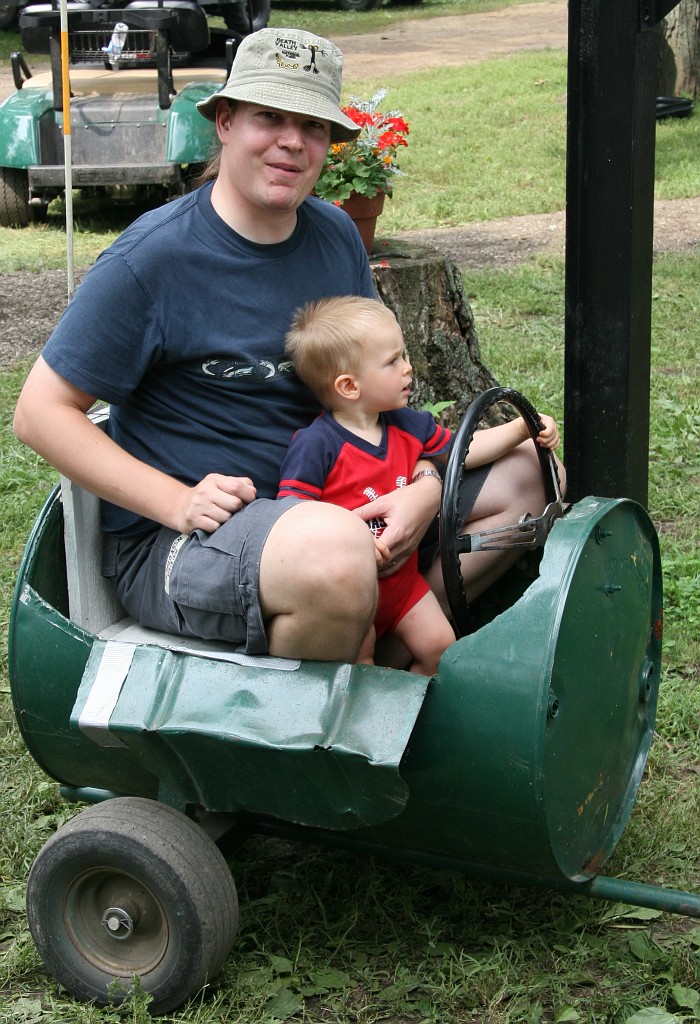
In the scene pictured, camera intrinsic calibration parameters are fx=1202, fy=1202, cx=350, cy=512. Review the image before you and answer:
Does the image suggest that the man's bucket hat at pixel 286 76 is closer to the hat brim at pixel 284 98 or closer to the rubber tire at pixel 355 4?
the hat brim at pixel 284 98

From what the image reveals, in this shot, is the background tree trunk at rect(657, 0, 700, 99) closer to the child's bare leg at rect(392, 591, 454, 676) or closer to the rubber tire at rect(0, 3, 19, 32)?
the child's bare leg at rect(392, 591, 454, 676)

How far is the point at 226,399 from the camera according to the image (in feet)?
7.28

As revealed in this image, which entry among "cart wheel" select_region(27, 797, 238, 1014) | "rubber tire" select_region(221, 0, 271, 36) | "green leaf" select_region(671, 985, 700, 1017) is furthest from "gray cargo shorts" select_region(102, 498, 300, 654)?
"rubber tire" select_region(221, 0, 271, 36)

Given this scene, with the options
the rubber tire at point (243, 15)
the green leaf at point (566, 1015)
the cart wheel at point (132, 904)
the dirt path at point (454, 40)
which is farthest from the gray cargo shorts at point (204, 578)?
the dirt path at point (454, 40)

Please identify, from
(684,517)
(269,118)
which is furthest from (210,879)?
(684,517)

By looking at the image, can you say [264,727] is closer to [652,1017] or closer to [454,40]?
[652,1017]

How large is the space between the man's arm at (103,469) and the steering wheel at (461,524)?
0.35m

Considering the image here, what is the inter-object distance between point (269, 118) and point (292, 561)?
0.81 meters

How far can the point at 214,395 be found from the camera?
221 cm

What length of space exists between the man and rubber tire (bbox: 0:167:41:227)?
22.0ft

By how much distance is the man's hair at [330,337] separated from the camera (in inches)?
85.7

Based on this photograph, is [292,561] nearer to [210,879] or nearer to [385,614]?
[385,614]

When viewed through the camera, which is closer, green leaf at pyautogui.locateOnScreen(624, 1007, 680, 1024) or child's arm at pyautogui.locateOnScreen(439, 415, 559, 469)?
green leaf at pyautogui.locateOnScreen(624, 1007, 680, 1024)

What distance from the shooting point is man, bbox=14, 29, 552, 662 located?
1965mm
